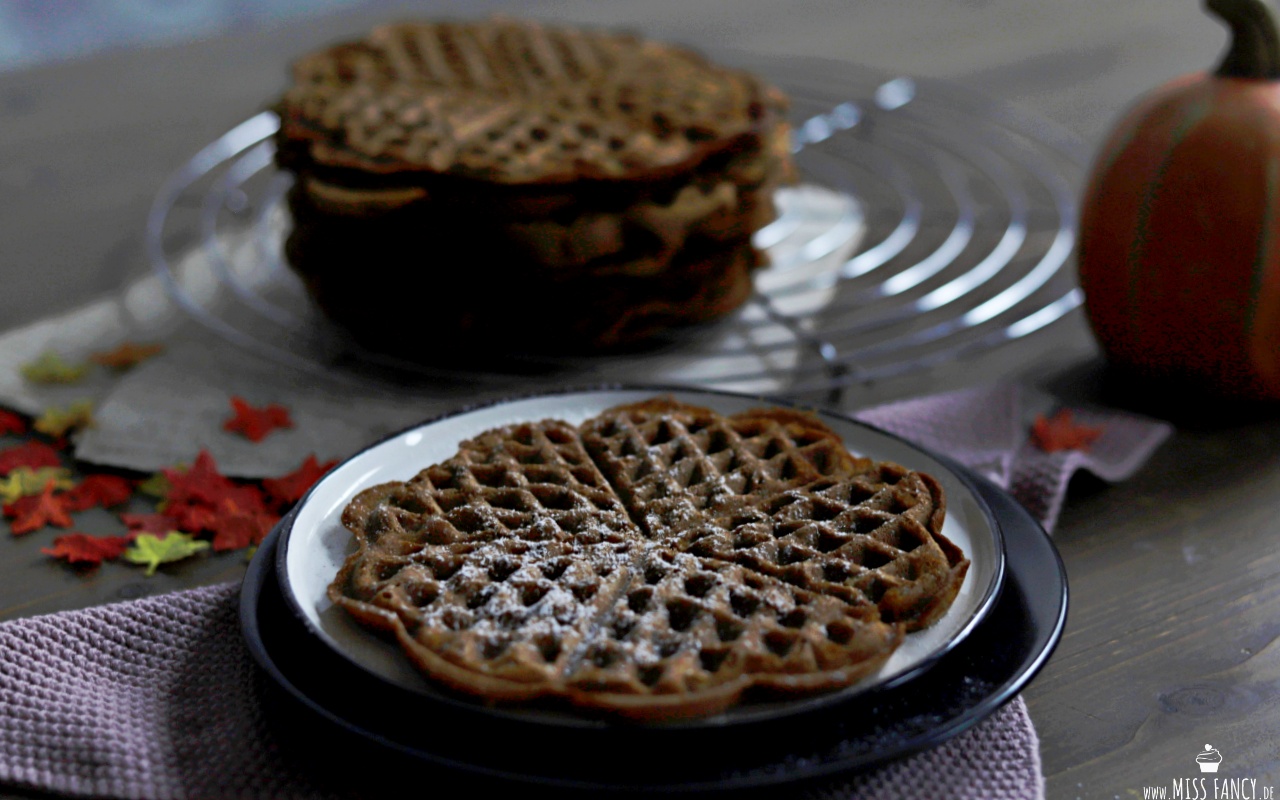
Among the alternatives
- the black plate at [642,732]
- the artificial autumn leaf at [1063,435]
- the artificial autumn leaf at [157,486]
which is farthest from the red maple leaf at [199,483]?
the artificial autumn leaf at [1063,435]

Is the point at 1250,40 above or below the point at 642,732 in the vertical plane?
above

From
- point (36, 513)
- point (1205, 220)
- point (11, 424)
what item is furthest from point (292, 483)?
point (1205, 220)


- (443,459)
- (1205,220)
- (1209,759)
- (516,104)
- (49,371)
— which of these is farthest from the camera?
(516,104)

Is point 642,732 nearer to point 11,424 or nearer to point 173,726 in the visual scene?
point 173,726

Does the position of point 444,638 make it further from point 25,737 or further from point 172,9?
point 172,9

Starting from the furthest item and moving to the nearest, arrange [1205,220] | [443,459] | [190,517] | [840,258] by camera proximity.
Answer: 1. [840,258]
2. [1205,220]
3. [190,517]
4. [443,459]

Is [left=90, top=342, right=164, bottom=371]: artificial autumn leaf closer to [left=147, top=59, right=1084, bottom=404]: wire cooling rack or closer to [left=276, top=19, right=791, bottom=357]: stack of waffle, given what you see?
[left=147, top=59, right=1084, bottom=404]: wire cooling rack

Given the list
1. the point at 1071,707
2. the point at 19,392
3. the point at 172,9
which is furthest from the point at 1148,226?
the point at 172,9

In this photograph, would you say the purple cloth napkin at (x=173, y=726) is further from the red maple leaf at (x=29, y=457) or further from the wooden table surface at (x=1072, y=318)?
the red maple leaf at (x=29, y=457)

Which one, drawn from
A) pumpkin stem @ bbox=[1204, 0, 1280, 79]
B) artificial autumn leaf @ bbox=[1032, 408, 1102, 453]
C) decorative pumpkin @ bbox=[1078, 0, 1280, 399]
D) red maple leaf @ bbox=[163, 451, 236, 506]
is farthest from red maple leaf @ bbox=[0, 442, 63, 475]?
pumpkin stem @ bbox=[1204, 0, 1280, 79]
